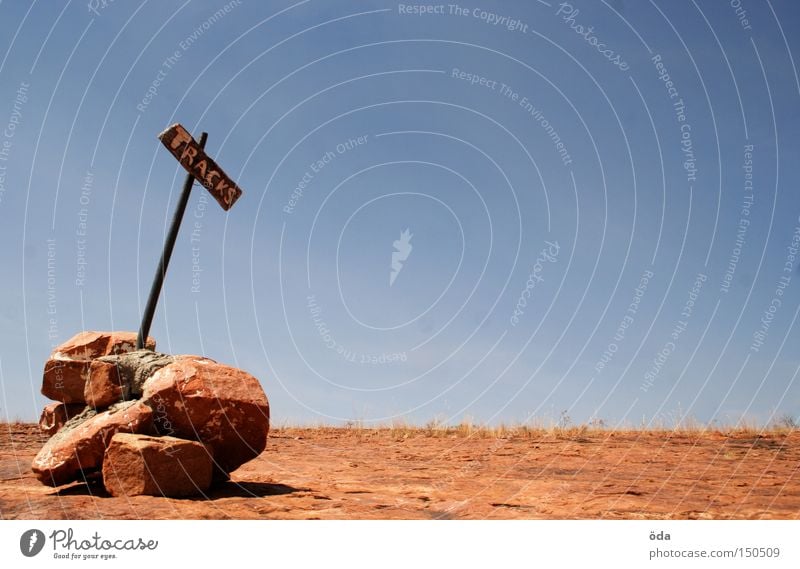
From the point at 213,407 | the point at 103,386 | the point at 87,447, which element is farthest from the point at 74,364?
the point at 213,407

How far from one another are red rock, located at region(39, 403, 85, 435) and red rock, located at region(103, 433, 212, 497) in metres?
1.83

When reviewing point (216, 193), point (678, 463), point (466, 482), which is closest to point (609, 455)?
point (678, 463)

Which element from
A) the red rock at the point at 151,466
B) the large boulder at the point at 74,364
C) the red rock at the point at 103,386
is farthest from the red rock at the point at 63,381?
the red rock at the point at 151,466

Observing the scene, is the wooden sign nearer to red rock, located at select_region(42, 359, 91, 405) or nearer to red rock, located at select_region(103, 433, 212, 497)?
red rock, located at select_region(42, 359, 91, 405)

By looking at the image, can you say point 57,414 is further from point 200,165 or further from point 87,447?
point 200,165

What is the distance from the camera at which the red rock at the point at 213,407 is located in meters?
9.13

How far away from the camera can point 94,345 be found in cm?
1011

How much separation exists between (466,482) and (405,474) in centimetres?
144

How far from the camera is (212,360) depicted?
9.86 m

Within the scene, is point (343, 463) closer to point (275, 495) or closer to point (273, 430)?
point (275, 495)

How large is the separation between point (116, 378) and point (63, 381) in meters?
1.00

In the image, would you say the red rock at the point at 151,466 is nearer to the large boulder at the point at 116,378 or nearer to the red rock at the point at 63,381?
the large boulder at the point at 116,378

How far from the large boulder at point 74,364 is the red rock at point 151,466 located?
1.80 meters

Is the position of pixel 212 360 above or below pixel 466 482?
above
